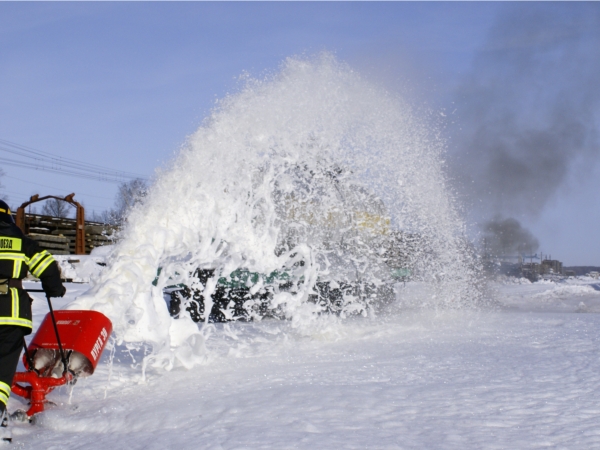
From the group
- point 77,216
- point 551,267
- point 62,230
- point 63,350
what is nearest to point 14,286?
point 63,350

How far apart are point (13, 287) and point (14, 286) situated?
1 cm

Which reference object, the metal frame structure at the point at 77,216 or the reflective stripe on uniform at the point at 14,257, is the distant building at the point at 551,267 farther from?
the reflective stripe on uniform at the point at 14,257

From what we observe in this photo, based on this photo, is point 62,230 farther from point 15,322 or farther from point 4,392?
point 4,392

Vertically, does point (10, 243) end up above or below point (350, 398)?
above

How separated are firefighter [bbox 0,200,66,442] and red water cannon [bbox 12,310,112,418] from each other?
290 mm

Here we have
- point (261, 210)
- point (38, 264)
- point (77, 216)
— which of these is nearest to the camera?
point (38, 264)

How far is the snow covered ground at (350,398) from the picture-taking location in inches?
119

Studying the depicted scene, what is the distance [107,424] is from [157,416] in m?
0.31

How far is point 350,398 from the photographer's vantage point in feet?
12.2

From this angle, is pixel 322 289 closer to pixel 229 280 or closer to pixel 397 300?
pixel 229 280

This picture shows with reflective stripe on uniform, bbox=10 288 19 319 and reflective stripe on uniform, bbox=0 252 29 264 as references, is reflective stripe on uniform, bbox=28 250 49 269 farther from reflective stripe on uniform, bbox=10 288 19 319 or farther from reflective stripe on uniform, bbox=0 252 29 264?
reflective stripe on uniform, bbox=10 288 19 319

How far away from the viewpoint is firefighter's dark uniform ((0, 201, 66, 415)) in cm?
363

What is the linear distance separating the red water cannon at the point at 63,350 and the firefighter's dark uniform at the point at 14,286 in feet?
0.96

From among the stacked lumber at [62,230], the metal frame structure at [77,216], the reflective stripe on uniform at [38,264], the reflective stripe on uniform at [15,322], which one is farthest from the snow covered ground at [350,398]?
the stacked lumber at [62,230]
